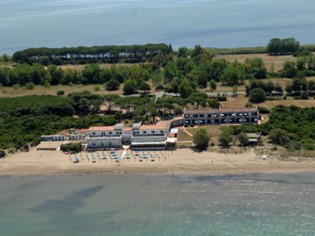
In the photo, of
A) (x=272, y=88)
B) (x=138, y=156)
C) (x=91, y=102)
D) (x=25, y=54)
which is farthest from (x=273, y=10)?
(x=138, y=156)

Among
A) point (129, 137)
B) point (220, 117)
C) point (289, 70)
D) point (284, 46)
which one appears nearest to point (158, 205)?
point (129, 137)

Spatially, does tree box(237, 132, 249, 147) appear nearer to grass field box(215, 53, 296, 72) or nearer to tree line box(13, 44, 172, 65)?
grass field box(215, 53, 296, 72)

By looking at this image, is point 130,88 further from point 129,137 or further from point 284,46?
point 284,46

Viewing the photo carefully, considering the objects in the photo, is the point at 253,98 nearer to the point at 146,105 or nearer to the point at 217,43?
the point at 146,105

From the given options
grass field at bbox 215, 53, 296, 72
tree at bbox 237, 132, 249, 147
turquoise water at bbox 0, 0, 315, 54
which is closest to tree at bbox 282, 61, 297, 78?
grass field at bbox 215, 53, 296, 72

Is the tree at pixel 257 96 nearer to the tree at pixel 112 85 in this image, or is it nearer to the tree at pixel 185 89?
the tree at pixel 185 89

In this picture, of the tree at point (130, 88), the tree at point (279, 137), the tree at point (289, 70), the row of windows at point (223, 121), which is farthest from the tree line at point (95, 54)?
the tree at point (279, 137)
